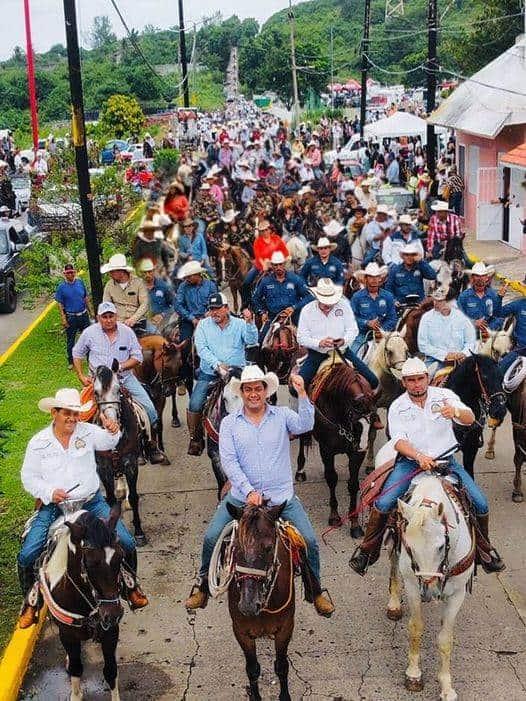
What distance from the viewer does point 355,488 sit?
9867 millimetres

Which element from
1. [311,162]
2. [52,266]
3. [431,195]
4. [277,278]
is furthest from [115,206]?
[311,162]

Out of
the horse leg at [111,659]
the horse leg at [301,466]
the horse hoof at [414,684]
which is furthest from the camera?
the horse leg at [301,466]

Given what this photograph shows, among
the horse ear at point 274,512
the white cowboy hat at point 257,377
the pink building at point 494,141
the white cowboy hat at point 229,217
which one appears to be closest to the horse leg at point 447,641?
the horse ear at point 274,512

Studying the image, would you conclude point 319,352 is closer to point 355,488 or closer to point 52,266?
point 355,488

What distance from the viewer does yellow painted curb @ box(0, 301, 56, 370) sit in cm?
1780

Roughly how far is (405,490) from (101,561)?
8.27ft

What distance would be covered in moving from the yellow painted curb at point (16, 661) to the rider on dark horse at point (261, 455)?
1826 mm

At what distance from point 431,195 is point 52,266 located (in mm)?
12602

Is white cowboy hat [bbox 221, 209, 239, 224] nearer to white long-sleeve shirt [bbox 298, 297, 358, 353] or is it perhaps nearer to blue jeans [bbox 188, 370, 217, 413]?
white long-sleeve shirt [bbox 298, 297, 358, 353]

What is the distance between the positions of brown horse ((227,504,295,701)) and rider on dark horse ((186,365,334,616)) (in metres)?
0.42

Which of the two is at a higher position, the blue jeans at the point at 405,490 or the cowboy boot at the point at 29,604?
the blue jeans at the point at 405,490

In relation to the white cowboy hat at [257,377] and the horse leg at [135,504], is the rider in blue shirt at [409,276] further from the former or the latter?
the white cowboy hat at [257,377]

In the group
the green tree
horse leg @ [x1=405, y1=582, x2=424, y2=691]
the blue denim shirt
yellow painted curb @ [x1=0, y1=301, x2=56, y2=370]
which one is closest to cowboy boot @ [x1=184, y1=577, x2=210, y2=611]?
horse leg @ [x1=405, y1=582, x2=424, y2=691]

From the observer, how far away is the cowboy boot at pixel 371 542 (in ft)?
24.5
